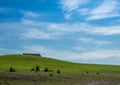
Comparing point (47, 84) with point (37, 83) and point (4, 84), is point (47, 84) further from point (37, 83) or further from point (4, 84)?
point (4, 84)

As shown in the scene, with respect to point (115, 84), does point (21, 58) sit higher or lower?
higher

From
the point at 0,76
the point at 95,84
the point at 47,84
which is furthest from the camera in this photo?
the point at 0,76

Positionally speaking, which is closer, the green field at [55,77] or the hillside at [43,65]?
the green field at [55,77]

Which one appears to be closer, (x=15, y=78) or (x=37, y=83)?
(x=37, y=83)

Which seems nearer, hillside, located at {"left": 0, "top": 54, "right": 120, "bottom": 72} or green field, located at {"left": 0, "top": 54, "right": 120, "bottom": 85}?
green field, located at {"left": 0, "top": 54, "right": 120, "bottom": 85}

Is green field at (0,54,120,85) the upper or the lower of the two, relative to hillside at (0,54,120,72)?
lower

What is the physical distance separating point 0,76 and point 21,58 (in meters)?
60.3

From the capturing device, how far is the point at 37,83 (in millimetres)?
39031

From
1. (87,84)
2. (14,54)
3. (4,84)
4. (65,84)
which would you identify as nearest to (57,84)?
(65,84)

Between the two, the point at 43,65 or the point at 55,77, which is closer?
the point at 55,77

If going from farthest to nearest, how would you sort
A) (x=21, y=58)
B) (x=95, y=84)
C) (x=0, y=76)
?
1. (x=21, y=58)
2. (x=0, y=76)
3. (x=95, y=84)

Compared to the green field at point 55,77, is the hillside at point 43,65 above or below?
above

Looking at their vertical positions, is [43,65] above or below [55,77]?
above

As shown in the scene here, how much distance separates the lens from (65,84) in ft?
128
